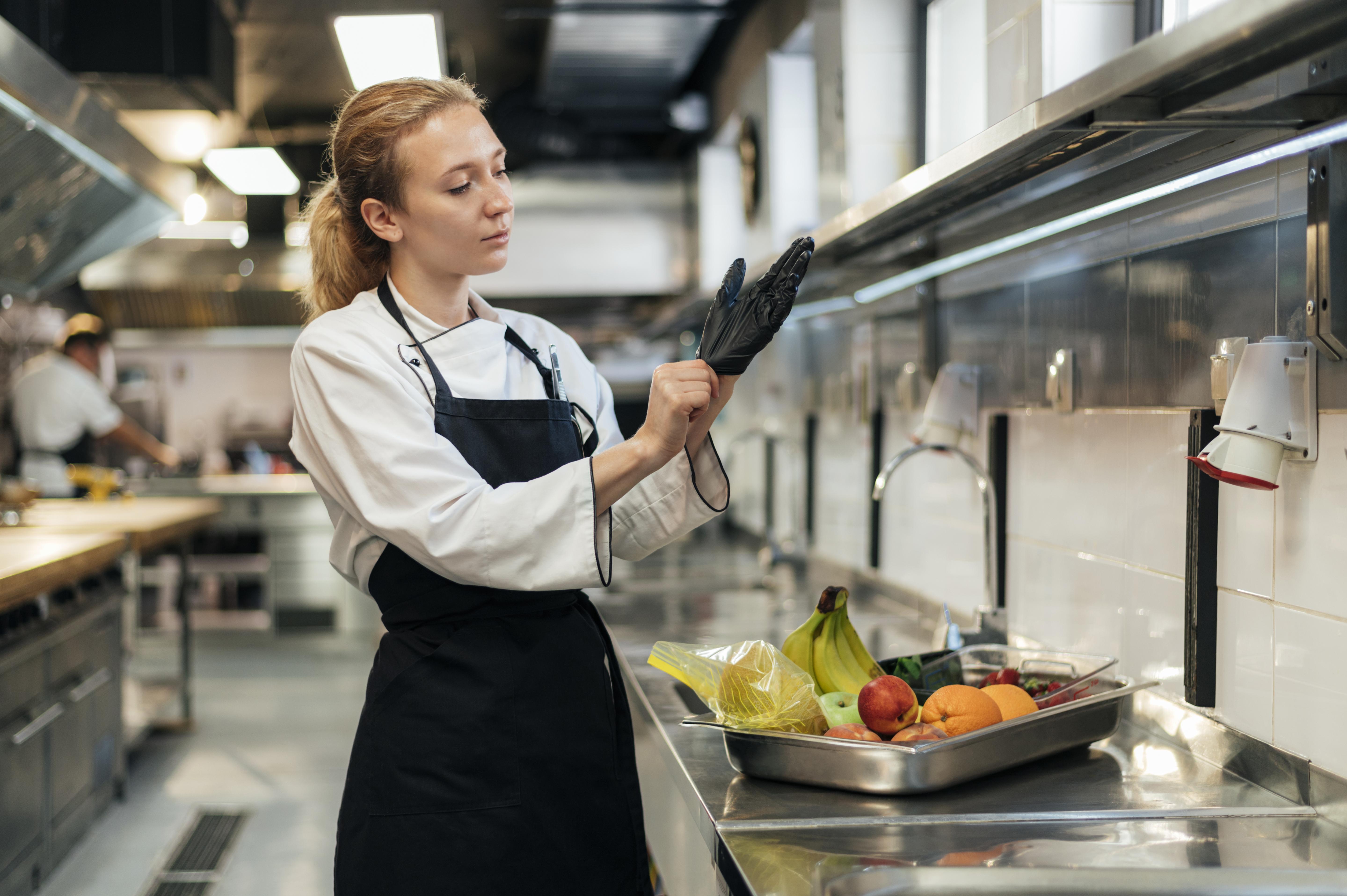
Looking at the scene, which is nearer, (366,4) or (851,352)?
(851,352)

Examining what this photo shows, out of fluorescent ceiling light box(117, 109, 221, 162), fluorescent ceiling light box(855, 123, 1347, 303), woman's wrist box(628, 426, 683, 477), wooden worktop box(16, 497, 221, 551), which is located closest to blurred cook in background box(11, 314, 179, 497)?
wooden worktop box(16, 497, 221, 551)

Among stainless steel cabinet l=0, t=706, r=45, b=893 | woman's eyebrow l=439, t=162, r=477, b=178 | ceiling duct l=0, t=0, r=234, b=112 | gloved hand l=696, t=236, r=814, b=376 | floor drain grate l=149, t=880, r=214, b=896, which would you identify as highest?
ceiling duct l=0, t=0, r=234, b=112

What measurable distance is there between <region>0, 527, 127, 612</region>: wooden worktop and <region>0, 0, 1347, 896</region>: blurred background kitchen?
2 cm

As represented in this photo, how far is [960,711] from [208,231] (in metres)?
6.69

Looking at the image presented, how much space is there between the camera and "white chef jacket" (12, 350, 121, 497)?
5625mm

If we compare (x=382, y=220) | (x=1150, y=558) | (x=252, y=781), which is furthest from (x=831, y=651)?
(x=252, y=781)

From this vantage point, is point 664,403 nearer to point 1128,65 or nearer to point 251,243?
point 1128,65

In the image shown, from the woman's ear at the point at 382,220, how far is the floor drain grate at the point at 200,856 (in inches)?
92.9

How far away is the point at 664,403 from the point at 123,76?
373cm

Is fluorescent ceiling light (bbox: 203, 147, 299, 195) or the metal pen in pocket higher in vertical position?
fluorescent ceiling light (bbox: 203, 147, 299, 195)

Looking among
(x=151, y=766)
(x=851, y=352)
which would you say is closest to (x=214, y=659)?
(x=151, y=766)

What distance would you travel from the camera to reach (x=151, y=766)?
13.7 feet

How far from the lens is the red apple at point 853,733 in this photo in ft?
4.16

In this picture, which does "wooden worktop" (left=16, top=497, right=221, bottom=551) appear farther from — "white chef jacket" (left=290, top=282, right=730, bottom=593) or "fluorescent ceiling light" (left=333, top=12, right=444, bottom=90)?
"white chef jacket" (left=290, top=282, right=730, bottom=593)
